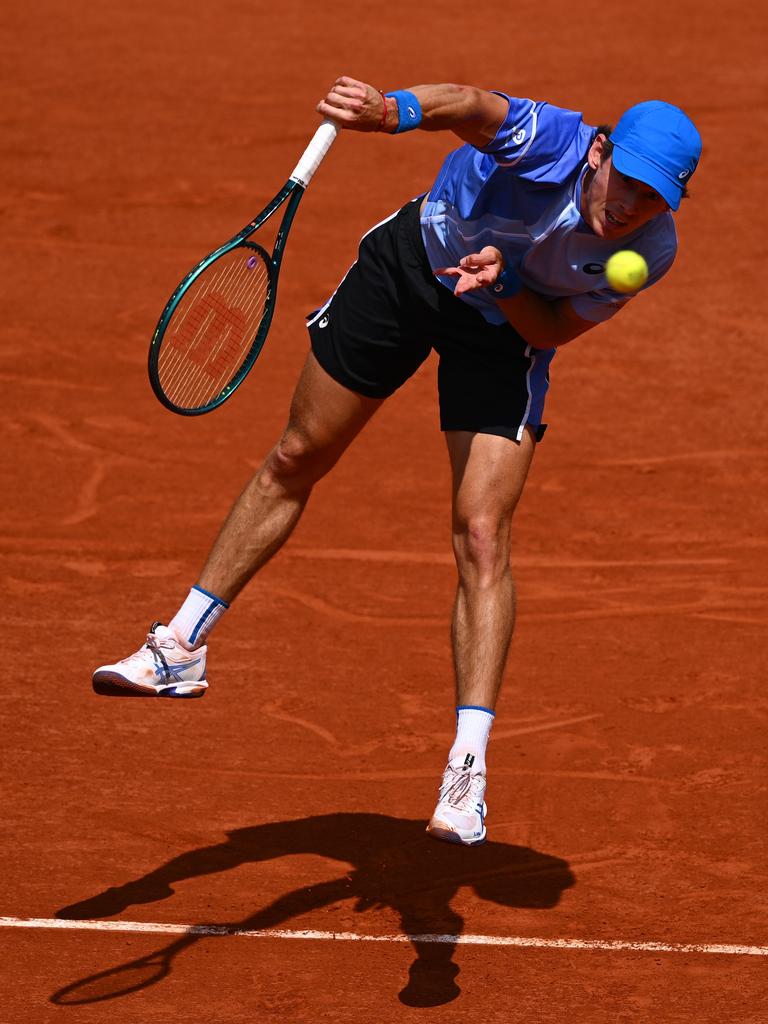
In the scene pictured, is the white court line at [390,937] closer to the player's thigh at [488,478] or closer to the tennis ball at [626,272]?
the player's thigh at [488,478]

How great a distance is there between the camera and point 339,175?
1328cm

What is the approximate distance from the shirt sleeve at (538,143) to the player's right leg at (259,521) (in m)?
1.04

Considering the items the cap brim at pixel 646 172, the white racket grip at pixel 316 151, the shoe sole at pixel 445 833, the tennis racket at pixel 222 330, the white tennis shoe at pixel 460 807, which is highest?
the white racket grip at pixel 316 151

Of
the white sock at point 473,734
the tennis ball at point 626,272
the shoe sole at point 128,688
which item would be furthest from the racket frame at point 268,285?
the white sock at point 473,734

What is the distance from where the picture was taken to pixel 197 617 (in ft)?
19.4

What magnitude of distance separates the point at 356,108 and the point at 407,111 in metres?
0.15

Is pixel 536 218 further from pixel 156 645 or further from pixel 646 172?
pixel 156 645

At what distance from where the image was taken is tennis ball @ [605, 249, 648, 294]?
5.29m

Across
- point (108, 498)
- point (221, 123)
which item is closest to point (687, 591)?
point (108, 498)

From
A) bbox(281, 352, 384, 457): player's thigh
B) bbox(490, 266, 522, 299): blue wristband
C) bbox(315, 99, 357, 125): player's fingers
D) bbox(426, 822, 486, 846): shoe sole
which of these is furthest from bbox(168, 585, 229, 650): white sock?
bbox(315, 99, 357, 125): player's fingers

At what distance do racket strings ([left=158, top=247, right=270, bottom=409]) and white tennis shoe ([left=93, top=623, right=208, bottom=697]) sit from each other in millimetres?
812

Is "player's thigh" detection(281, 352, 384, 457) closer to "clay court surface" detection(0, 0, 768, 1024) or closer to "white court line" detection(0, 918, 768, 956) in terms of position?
"clay court surface" detection(0, 0, 768, 1024)

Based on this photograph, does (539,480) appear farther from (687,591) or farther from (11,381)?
(11,381)

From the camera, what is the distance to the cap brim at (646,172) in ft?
16.9
